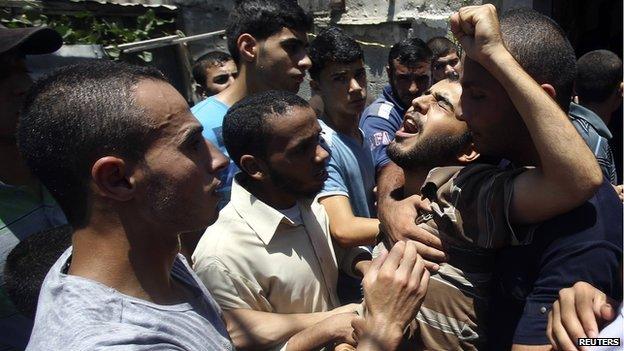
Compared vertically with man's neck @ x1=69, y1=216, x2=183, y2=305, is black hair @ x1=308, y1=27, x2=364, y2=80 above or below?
below

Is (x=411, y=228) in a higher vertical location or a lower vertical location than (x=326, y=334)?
higher

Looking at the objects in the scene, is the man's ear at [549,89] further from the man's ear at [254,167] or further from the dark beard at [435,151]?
the man's ear at [254,167]

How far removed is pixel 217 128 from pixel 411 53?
2029 mm

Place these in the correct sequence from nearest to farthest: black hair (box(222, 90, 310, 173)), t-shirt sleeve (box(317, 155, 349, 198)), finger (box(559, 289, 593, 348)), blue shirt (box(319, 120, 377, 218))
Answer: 1. finger (box(559, 289, 593, 348))
2. black hair (box(222, 90, 310, 173))
3. t-shirt sleeve (box(317, 155, 349, 198))
4. blue shirt (box(319, 120, 377, 218))

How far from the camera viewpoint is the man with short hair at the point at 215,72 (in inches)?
209

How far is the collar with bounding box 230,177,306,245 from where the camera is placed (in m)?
2.22

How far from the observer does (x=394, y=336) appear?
1.65 meters

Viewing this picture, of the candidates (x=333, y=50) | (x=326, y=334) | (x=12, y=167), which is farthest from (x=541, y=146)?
(x=333, y=50)

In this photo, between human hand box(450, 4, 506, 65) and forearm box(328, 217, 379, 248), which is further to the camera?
forearm box(328, 217, 379, 248)

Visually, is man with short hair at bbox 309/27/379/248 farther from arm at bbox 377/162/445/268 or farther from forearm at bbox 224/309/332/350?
forearm at bbox 224/309/332/350

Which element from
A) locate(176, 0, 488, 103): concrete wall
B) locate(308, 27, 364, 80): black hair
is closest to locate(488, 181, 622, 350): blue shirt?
locate(308, 27, 364, 80): black hair

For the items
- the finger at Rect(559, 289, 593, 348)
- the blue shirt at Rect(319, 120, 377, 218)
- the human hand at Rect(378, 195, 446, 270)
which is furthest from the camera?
the blue shirt at Rect(319, 120, 377, 218)

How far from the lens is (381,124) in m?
3.85

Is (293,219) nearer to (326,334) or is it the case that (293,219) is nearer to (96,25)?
(326,334)
